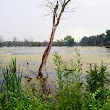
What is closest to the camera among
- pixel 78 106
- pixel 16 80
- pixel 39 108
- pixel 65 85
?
pixel 39 108

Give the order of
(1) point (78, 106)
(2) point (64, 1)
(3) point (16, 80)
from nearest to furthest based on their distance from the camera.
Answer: (1) point (78, 106), (3) point (16, 80), (2) point (64, 1)

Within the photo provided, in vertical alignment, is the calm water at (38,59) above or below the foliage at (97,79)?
below

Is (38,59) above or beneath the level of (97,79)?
beneath

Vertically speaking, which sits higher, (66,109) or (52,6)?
(52,6)

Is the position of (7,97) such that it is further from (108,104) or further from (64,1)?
(64,1)

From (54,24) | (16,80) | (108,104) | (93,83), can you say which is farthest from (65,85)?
(54,24)

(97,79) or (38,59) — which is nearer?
(97,79)

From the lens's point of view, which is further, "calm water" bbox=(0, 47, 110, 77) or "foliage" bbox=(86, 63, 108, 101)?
"calm water" bbox=(0, 47, 110, 77)

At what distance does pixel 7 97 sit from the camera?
5.85 meters

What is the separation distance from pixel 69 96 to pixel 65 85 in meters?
0.34

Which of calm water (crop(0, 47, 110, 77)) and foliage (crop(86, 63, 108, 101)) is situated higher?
foliage (crop(86, 63, 108, 101))

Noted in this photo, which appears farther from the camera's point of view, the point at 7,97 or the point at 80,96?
the point at 7,97

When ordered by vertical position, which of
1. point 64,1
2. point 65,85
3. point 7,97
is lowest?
point 7,97

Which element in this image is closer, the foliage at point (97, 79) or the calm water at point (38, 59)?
the foliage at point (97, 79)
